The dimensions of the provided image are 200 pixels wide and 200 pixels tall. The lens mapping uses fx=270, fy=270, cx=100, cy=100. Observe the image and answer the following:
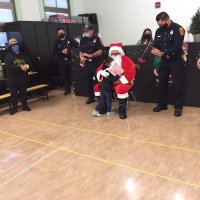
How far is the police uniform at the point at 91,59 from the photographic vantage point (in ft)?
15.6

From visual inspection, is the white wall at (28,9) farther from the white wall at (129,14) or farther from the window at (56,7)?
the white wall at (129,14)

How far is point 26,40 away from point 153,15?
367 cm

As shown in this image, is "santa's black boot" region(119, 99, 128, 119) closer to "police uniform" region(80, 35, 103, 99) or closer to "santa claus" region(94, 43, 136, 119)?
"santa claus" region(94, 43, 136, 119)

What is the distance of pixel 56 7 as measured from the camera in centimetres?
791

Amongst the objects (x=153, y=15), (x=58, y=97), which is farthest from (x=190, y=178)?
(x=153, y=15)

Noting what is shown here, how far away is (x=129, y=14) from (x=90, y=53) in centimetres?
381

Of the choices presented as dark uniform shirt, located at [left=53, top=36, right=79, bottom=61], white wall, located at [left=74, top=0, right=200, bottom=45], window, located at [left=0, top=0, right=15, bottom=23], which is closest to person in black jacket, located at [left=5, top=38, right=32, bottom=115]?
dark uniform shirt, located at [left=53, top=36, right=79, bottom=61]

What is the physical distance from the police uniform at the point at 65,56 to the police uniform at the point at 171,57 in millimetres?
2373

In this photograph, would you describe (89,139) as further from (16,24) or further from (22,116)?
(16,24)

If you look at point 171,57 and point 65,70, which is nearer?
point 171,57

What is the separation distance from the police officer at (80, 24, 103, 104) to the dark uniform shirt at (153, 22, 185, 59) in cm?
117

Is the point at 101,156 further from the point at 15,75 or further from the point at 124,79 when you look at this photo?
the point at 15,75

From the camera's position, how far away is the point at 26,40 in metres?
6.09

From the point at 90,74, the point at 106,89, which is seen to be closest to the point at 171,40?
the point at 106,89
